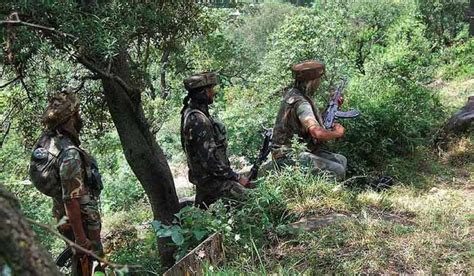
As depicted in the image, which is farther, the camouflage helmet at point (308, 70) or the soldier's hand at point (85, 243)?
the camouflage helmet at point (308, 70)

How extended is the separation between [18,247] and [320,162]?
463cm

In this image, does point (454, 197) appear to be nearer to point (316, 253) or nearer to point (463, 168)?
point (463, 168)

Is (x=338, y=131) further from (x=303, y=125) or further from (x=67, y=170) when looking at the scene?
(x=67, y=170)

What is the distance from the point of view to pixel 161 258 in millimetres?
6180

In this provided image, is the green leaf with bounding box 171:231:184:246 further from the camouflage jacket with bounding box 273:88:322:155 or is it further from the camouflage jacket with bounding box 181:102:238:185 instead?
the camouflage jacket with bounding box 273:88:322:155

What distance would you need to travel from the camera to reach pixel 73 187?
4242mm

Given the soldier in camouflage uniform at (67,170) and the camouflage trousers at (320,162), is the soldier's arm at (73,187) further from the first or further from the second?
the camouflage trousers at (320,162)

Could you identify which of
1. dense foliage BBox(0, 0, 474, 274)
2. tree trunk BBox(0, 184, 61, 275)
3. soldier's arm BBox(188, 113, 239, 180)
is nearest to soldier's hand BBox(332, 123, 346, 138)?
dense foliage BBox(0, 0, 474, 274)

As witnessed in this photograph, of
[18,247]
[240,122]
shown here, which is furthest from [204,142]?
[240,122]

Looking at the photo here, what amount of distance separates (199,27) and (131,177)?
266 inches

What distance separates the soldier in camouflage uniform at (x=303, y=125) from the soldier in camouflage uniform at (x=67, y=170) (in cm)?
203

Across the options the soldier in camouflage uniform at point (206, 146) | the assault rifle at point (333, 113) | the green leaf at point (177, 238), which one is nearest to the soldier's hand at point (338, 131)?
the assault rifle at point (333, 113)

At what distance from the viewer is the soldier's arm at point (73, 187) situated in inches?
166

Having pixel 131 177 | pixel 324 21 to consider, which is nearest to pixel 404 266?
pixel 324 21
